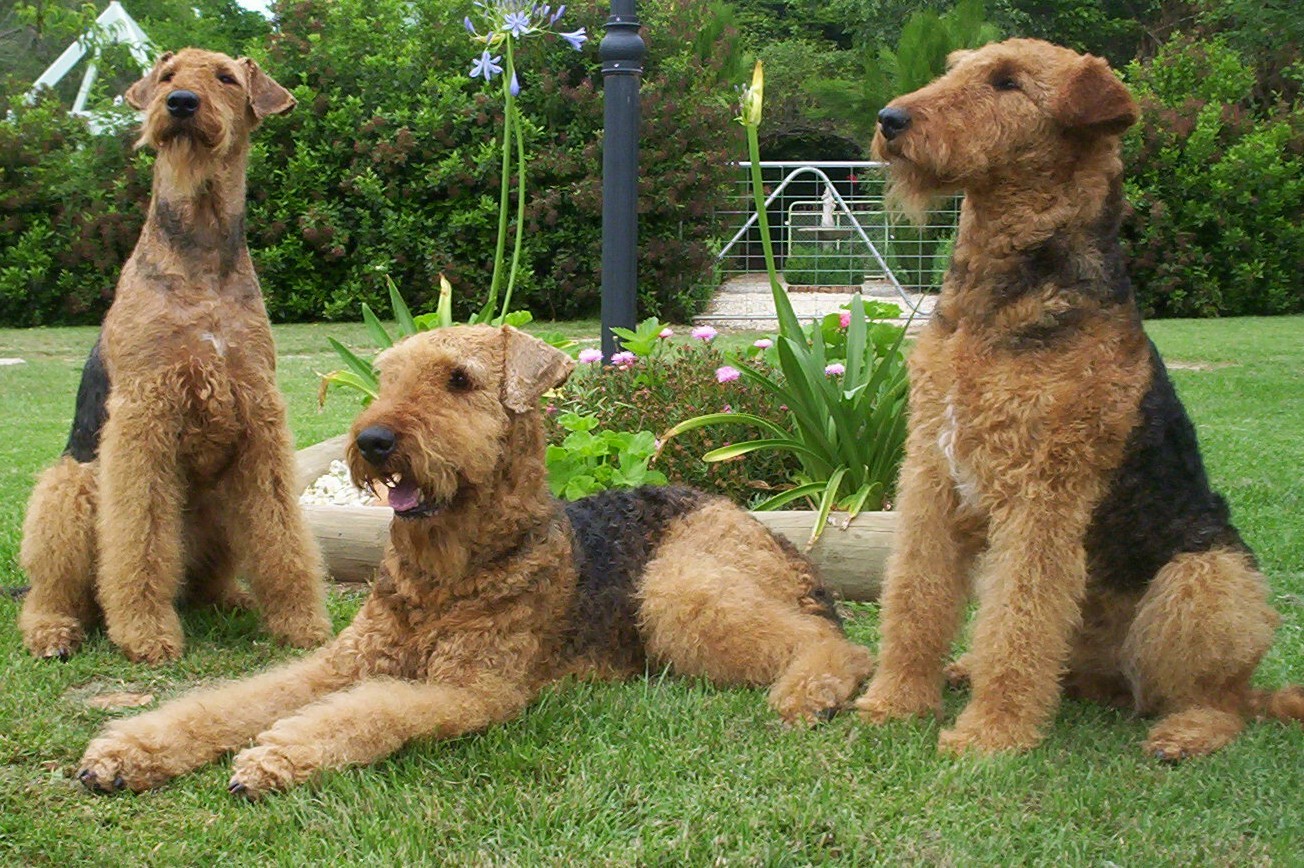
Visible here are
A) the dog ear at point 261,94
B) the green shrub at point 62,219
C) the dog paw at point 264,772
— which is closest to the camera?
the dog paw at point 264,772

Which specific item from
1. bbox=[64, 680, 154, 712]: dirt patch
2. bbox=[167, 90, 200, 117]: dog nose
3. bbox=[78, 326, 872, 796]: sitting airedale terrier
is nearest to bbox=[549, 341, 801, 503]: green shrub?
bbox=[78, 326, 872, 796]: sitting airedale terrier

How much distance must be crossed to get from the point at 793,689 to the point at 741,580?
0.41 metres

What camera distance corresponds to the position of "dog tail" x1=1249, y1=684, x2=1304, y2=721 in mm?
3420

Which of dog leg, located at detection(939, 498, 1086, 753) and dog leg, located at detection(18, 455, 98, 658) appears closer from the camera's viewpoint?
dog leg, located at detection(939, 498, 1086, 753)

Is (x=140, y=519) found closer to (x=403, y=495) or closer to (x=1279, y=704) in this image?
(x=403, y=495)

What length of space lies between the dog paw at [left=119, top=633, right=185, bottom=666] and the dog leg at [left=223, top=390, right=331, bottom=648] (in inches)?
13.8

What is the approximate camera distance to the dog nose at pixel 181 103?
3.84 meters

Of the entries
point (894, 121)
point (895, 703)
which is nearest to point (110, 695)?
point (895, 703)

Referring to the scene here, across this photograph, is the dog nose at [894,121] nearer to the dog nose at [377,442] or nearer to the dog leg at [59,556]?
the dog nose at [377,442]

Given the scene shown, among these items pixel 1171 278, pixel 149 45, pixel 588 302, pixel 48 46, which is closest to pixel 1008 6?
pixel 1171 278

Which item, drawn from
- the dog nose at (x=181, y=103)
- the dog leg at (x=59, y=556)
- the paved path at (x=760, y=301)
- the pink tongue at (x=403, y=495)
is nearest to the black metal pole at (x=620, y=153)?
the dog nose at (x=181, y=103)

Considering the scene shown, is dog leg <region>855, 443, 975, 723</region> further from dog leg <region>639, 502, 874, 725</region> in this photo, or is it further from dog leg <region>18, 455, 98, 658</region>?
dog leg <region>18, 455, 98, 658</region>

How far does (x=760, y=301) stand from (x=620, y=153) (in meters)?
8.75

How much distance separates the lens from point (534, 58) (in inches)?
512
